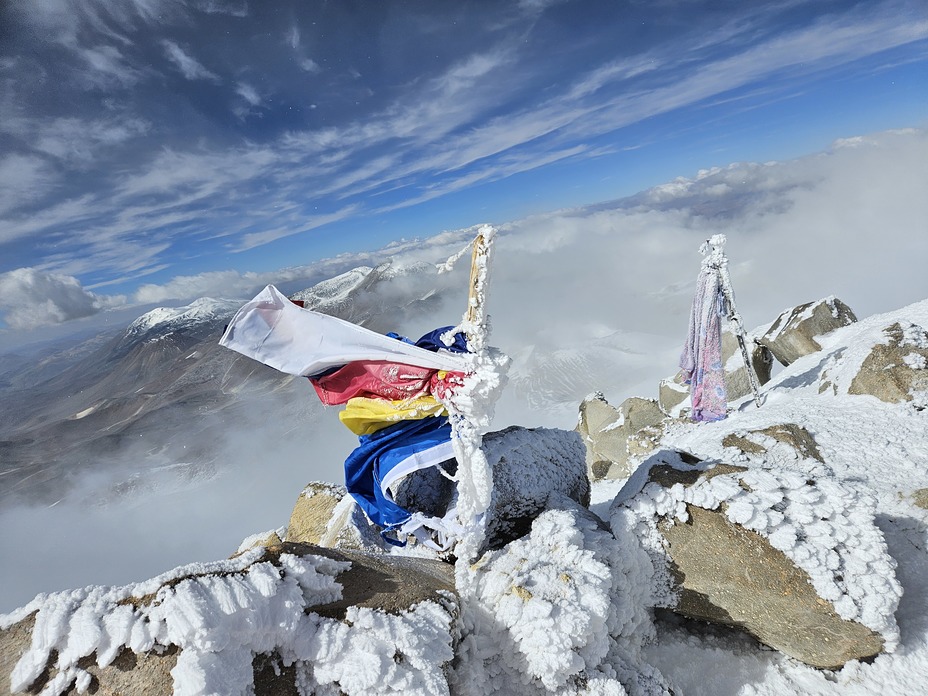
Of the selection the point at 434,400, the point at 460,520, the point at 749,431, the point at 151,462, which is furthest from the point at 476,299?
the point at 151,462

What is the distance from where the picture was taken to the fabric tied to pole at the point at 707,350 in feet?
34.6

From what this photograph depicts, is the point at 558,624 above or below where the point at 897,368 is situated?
above

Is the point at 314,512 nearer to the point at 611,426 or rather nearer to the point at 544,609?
the point at 544,609

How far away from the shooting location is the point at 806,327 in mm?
12891

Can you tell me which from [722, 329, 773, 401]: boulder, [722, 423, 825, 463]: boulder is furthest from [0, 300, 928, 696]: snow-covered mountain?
[722, 329, 773, 401]: boulder

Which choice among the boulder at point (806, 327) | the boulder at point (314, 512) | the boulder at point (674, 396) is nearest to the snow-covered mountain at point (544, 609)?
the boulder at point (314, 512)

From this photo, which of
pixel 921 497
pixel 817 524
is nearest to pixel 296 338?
pixel 817 524

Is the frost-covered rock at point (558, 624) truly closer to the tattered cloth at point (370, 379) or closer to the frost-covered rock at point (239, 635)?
the frost-covered rock at point (239, 635)

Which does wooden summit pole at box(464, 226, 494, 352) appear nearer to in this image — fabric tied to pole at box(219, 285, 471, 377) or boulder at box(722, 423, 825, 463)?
fabric tied to pole at box(219, 285, 471, 377)

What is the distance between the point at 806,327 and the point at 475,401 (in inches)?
516

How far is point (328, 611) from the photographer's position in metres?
3.00

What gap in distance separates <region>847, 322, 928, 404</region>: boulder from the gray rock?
519 cm

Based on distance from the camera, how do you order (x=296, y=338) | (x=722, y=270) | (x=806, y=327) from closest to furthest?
(x=296, y=338)
(x=722, y=270)
(x=806, y=327)

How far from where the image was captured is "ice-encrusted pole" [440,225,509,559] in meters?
3.74
